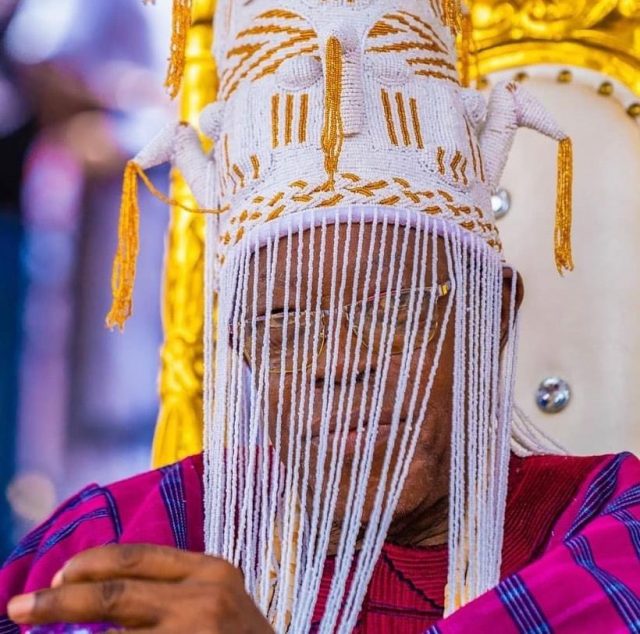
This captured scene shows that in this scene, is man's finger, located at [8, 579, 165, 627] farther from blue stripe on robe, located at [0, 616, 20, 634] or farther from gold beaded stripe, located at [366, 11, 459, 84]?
gold beaded stripe, located at [366, 11, 459, 84]

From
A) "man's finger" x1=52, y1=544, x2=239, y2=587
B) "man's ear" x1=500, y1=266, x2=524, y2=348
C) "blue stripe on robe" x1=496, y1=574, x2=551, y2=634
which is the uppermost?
"man's ear" x1=500, y1=266, x2=524, y2=348

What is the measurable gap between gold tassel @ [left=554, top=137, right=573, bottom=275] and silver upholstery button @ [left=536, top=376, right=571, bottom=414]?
→ 0.32 metres

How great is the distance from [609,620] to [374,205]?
1.91ft

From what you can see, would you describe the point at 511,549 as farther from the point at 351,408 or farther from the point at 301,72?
the point at 301,72

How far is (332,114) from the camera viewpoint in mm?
1497

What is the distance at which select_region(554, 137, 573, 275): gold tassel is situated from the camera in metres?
1.65

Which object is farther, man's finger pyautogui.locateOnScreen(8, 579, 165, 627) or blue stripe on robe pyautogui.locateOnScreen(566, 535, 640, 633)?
blue stripe on robe pyautogui.locateOnScreen(566, 535, 640, 633)

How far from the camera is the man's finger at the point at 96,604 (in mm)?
942

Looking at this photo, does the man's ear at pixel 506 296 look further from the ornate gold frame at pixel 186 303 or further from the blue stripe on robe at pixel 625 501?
the ornate gold frame at pixel 186 303

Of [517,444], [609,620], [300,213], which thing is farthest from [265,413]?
[609,620]

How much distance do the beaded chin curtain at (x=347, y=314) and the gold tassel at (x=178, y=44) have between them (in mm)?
126

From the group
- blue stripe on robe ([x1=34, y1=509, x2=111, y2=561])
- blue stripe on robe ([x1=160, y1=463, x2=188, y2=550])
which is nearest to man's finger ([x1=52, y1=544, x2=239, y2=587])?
blue stripe on robe ([x1=160, y1=463, x2=188, y2=550])

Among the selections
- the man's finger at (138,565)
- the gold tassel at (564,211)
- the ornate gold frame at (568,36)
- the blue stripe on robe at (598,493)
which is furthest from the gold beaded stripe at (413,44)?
the man's finger at (138,565)

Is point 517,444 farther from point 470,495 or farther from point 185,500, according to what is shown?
point 185,500
